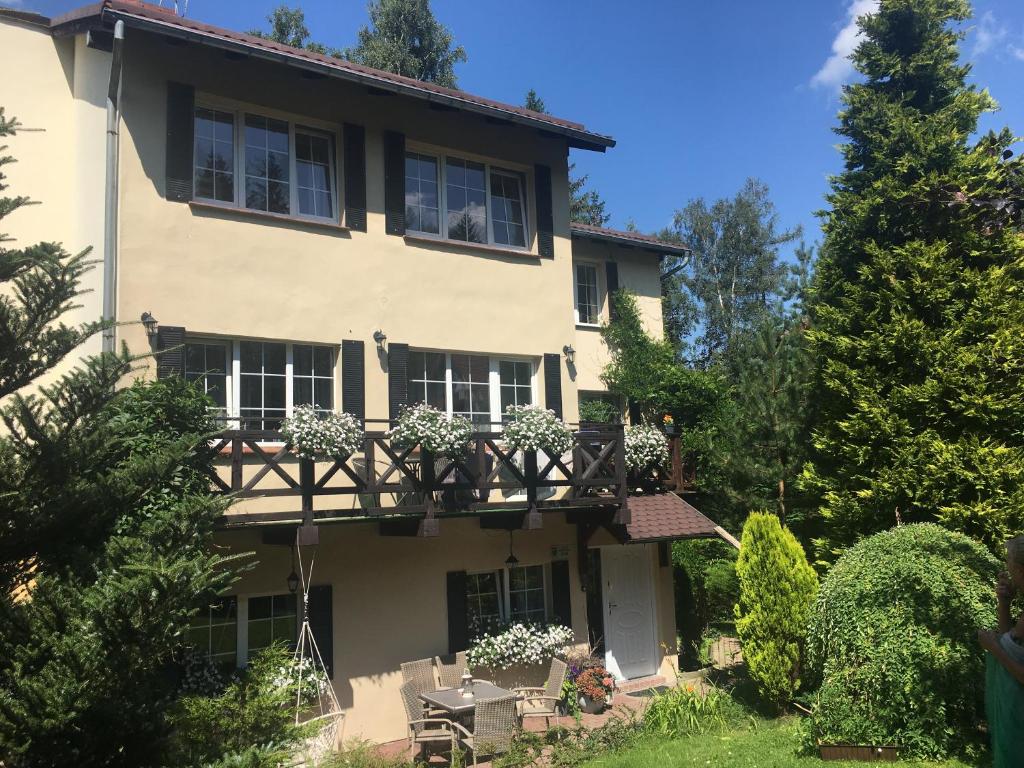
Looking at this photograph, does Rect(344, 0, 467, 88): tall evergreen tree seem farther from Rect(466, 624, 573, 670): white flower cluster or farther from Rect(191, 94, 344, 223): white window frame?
Rect(466, 624, 573, 670): white flower cluster

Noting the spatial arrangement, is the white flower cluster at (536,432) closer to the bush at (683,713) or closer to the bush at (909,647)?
the bush at (683,713)

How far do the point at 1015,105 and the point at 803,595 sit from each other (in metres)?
8.28

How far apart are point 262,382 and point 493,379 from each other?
3.62m

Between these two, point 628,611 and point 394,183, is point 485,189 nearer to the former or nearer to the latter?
point 394,183

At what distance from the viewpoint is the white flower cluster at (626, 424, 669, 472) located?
1273cm

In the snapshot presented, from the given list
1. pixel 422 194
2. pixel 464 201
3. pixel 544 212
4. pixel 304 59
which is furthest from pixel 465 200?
pixel 304 59

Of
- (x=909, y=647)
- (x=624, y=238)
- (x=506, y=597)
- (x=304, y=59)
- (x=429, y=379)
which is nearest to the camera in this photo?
(x=909, y=647)

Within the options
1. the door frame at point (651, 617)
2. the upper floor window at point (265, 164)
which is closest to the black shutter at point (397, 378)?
the upper floor window at point (265, 164)

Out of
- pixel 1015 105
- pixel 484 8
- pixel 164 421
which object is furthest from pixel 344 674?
pixel 1015 105

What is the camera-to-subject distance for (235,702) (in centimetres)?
746

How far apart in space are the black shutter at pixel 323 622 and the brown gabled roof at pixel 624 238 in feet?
29.2

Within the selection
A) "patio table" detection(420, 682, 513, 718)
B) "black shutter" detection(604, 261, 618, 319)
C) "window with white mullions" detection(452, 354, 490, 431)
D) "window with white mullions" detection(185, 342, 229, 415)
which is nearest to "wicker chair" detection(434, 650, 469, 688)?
"patio table" detection(420, 682, 513, 718)

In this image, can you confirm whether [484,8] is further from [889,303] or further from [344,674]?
[344,674]

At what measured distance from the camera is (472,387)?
11.8 meters
